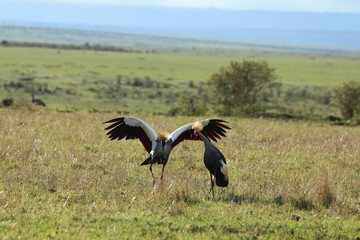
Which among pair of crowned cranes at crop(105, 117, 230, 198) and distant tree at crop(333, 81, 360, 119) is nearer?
pair of crowned cranes at crop(105, 117, 230, 198)

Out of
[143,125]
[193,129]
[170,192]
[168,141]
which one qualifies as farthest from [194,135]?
[170,192]

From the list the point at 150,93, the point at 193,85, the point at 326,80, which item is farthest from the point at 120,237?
the point at 326,80

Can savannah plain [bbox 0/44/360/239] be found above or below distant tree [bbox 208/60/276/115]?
above

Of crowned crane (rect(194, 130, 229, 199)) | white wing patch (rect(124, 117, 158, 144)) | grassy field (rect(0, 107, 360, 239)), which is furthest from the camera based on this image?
white wing patch (rect(124, 117, 158, 144))

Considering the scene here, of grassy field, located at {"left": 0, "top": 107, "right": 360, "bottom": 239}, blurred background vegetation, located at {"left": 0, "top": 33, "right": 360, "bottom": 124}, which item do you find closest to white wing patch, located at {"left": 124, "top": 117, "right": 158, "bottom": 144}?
grassy field, located at {"left": 0, "top": 107, "right": 360, "bottom": 239}

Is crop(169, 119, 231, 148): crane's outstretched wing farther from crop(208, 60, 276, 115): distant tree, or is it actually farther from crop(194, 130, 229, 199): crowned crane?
crop(208, 60, 276, 115): distant tree

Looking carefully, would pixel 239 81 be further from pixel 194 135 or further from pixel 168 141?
pixel 168 141

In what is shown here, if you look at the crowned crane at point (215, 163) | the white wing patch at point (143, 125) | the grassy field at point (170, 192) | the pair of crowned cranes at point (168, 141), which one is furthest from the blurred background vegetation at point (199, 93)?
the crowned crane at point (215, 163)

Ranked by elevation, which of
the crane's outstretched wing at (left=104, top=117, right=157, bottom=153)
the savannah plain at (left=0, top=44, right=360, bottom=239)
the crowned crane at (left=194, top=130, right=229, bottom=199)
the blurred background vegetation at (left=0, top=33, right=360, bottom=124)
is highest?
the crane's outstretched wing at (left=104, top=117, right=157, bottom=153)

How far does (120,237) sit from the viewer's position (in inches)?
295

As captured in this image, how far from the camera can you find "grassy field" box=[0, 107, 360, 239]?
26.2 feet

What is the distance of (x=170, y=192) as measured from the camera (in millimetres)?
10031

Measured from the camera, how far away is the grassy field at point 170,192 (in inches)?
315

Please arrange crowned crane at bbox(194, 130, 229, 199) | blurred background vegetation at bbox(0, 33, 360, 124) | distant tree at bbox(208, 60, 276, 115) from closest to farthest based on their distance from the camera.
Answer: crowned crane at bbox(194, 130, 229, 199)
blurred background vegetation at bbox(0, 33, 360, 124)
distant tree at bbox(208, 60, 276, 115)
